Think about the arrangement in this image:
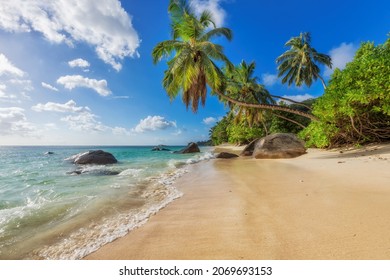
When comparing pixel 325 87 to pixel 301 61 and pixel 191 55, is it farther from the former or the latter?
pixel 301 61

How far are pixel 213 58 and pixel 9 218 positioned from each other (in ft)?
43.5

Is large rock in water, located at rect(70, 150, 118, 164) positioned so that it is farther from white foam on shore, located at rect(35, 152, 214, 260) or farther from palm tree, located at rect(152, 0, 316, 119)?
white foam on shore, located at rect(35, 152, 214, 260)

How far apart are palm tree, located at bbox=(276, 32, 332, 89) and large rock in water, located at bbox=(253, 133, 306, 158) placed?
1345 centimetres

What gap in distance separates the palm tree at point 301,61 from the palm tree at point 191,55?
14.6 metres

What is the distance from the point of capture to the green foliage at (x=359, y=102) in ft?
29.2

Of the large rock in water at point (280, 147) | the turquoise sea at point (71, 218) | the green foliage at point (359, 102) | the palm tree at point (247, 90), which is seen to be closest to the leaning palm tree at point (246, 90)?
the palm tree at point (247, 90)

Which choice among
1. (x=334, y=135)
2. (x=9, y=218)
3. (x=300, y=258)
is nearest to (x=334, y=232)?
(x=300, y=258)

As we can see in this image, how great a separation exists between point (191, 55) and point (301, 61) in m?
18.0

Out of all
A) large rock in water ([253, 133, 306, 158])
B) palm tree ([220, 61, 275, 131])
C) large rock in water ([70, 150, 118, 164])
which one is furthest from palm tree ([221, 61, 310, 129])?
large rock in water ([70, 150, 118, 164])

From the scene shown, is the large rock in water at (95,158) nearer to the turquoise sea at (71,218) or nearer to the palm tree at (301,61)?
the turquoise sea at (71,218)

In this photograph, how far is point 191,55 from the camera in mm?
13047

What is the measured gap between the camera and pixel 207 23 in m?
14.9

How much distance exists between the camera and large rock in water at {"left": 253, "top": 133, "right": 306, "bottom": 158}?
14.2 m

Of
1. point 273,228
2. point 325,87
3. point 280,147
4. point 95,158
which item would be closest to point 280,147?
point 280,147
